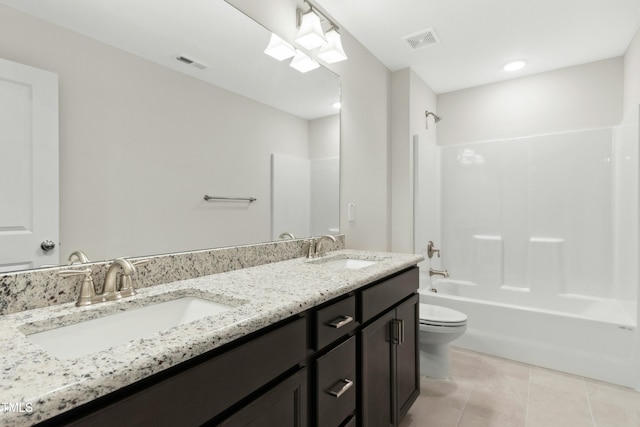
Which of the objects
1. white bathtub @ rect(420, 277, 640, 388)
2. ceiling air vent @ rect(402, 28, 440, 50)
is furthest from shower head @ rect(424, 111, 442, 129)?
white bathtub @ rect(420, 277, 640, 388)

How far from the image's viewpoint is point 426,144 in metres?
3.03

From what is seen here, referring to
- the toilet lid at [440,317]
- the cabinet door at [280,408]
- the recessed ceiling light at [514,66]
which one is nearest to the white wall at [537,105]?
the recessed ceiling light at [514,66]

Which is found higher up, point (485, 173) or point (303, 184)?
point (485, 173)

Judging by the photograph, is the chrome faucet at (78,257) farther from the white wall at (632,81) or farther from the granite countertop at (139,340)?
the white wall at (632,81)

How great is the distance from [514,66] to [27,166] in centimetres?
330

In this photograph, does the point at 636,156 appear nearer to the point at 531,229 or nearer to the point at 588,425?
the point at 531,229

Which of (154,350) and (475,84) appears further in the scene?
(475,84)

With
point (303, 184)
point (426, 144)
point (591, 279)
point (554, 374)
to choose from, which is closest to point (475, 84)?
point (426, 144)

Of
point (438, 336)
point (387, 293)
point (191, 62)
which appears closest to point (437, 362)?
point (438, 336)

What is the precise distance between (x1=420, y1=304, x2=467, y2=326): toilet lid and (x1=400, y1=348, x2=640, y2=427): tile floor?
0.44m

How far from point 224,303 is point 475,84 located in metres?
3.24

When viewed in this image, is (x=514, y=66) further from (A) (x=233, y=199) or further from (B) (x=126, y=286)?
(B) (x=126, y=286)

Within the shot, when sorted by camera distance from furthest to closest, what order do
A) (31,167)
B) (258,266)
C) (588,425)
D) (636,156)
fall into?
1. (636,156)
2. (588,425)
3. (258,266)
4. (31,167)

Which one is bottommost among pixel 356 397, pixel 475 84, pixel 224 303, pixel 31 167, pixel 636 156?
pixel 356 397
